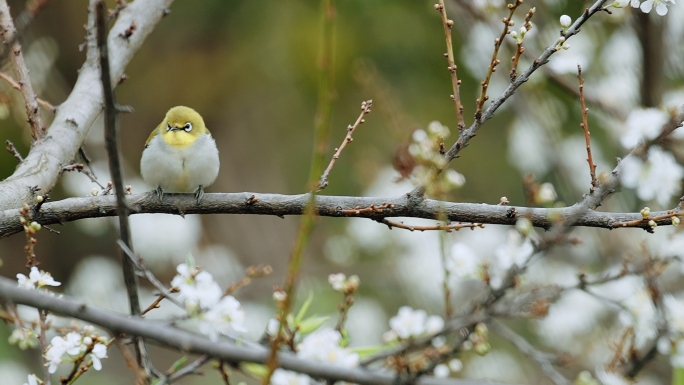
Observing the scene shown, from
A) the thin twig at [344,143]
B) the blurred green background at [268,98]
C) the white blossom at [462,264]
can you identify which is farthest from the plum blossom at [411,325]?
the blurred green background at [268,98]

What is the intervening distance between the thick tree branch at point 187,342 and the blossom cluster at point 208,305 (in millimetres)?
252

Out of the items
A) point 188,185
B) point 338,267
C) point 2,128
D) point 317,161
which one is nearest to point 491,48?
point 338,267

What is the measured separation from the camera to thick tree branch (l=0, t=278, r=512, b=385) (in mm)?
1158

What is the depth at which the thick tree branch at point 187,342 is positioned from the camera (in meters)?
1.16

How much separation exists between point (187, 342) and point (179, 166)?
1789 millimetres

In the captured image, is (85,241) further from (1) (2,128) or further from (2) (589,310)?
(2) (589,310)

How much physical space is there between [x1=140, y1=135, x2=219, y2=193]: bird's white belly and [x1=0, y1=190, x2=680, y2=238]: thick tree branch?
0.53m

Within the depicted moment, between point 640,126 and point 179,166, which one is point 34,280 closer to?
point 179,166

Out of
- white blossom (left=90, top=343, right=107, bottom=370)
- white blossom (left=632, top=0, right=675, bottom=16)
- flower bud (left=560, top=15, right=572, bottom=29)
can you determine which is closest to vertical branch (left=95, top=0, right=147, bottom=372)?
white blossom (left=90, top=343, right=107, bottom=370)

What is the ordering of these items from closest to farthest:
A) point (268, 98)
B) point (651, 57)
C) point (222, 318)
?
point (222, 318)
point (651, 57)
point (268, 98)

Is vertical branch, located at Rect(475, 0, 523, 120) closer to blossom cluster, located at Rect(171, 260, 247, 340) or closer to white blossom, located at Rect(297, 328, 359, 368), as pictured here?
white blossom, located at Rect(297, 328, 359, 368)

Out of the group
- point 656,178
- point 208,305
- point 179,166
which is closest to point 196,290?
point 208,305

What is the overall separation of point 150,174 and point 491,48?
9.07 ft

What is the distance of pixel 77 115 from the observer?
2.72 meters
